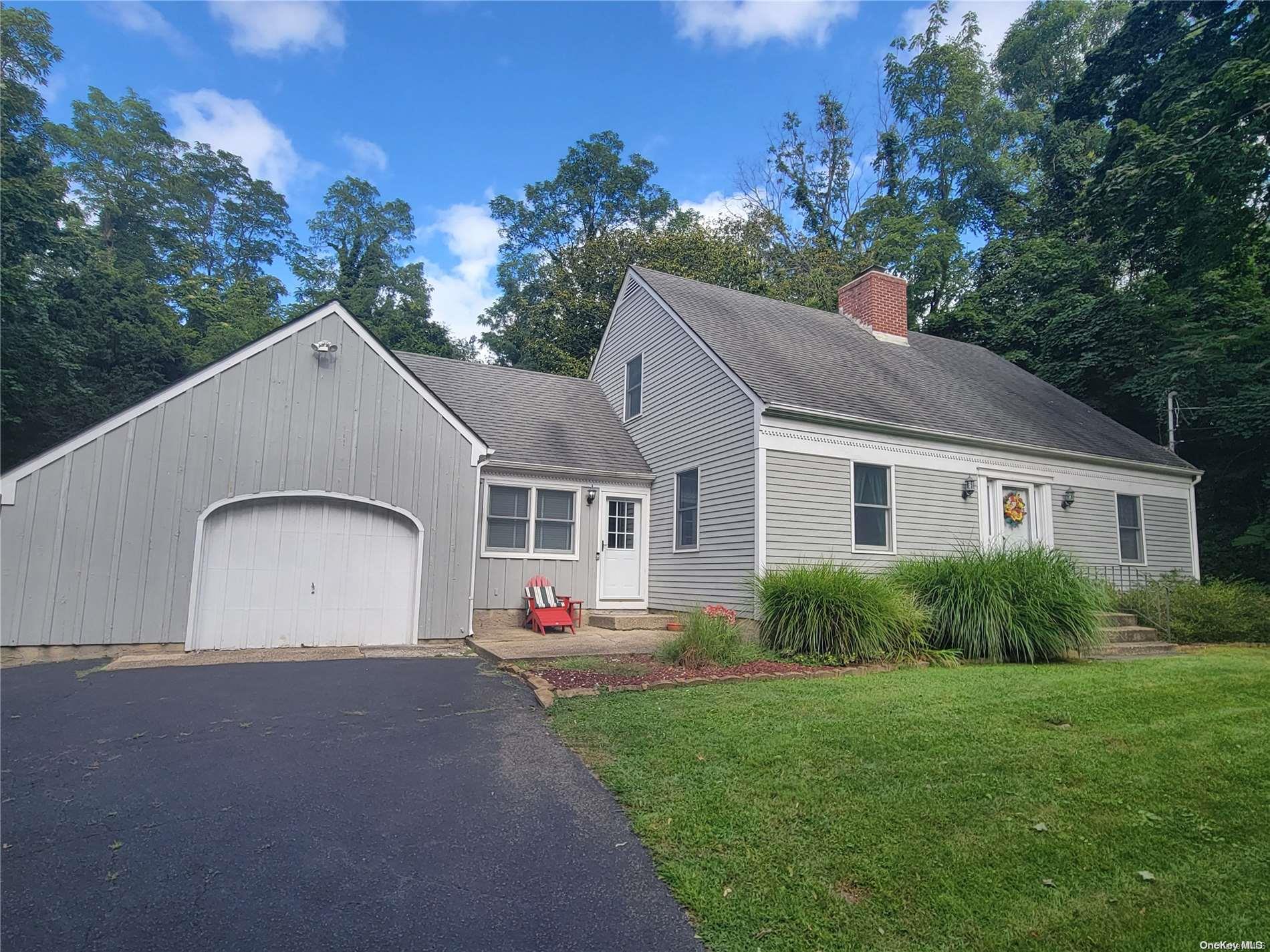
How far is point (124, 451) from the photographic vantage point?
8.45 metres

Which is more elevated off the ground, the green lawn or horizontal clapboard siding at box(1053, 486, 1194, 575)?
horizontal clapboard siding at box(1053, 486, 1194, 575)

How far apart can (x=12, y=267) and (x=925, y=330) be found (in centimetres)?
2641

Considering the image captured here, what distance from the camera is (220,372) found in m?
8.92

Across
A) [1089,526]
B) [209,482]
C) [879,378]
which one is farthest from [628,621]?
[1089,526]

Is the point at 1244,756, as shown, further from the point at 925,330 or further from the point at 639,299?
the point at 925,330

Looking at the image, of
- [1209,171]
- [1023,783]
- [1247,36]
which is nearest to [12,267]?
[1023,783]

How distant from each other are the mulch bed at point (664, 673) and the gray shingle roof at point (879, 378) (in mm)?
4443

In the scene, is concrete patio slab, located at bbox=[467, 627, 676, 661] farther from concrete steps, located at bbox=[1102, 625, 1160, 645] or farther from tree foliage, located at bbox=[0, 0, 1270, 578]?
tree foliage, located at bbox=[0, 0, 1270, 578]

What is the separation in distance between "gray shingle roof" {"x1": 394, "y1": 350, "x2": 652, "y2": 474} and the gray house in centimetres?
7

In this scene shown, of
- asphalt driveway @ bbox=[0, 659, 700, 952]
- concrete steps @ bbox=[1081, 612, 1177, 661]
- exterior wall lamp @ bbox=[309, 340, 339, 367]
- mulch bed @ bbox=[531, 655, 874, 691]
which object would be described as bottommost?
asphalt driveway @ bbox=[0, 659, 700, 952]

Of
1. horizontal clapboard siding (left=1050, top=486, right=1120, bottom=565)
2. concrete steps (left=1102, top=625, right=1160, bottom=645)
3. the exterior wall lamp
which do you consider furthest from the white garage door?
horizontal clapboard siding (left=1050, top=486, right=1120, bottom=565)

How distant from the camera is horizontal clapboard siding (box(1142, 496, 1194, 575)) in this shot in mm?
14617

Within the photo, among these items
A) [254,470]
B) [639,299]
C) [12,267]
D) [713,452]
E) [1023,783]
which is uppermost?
[12,267]

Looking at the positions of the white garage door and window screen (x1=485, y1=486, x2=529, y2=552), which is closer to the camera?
the white garage door
